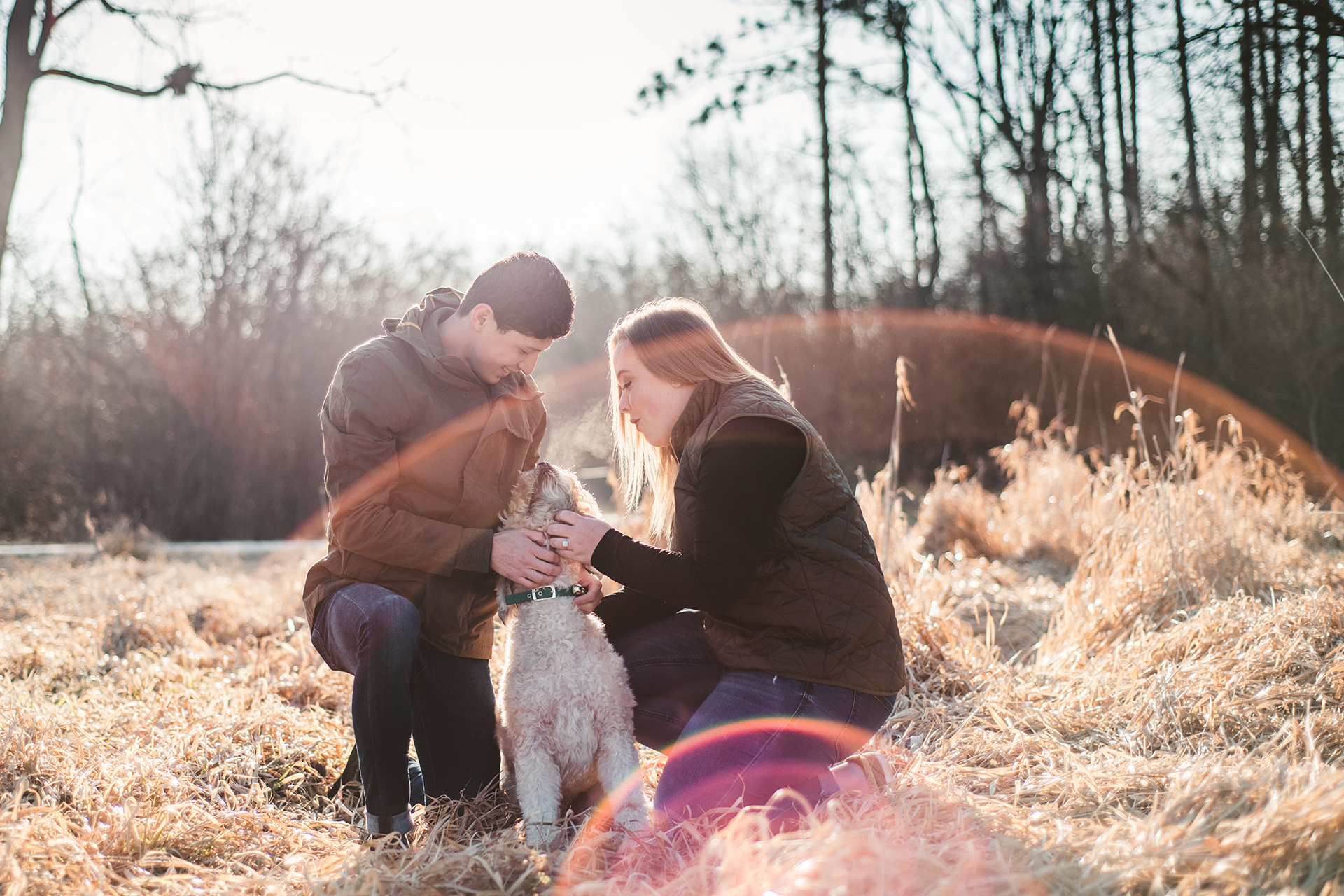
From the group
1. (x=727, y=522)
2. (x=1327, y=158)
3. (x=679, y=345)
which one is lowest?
(x=727, y=522)

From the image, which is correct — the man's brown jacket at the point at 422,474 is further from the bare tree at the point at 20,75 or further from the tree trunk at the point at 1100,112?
the tree trunk at the point at 1100,112

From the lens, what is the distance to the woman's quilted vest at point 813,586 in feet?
8.07

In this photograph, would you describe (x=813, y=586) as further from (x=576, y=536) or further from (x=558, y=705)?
(x=558, y=705)

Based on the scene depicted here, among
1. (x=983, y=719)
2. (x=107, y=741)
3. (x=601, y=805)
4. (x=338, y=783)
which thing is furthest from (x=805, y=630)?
(x=107, y=741)

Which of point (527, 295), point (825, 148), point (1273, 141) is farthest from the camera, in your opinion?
point (825, 148)

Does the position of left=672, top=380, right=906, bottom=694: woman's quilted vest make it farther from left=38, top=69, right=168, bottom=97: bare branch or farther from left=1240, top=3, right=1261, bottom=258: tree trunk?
left=1240, top=3, right=1261, bottom=258: tree trunk

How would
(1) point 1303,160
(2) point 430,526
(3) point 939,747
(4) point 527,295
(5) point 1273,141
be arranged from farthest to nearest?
1. (5) point 1273,141
2. (1) point 1303,160
3. (3) point 939,747
4. (4) point 527,295
5. (2) point 430,526

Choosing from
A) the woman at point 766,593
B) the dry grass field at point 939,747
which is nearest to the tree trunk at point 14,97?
the dry grass field at point 939,747

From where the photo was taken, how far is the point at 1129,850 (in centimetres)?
194

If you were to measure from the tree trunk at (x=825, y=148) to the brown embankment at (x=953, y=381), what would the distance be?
58cm

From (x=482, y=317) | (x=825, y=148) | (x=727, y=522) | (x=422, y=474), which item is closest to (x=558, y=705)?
(x=727, y=522)

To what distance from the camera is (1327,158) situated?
891cm

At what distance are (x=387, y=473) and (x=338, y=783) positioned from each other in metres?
1.24

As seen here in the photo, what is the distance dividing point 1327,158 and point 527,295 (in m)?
10.0
